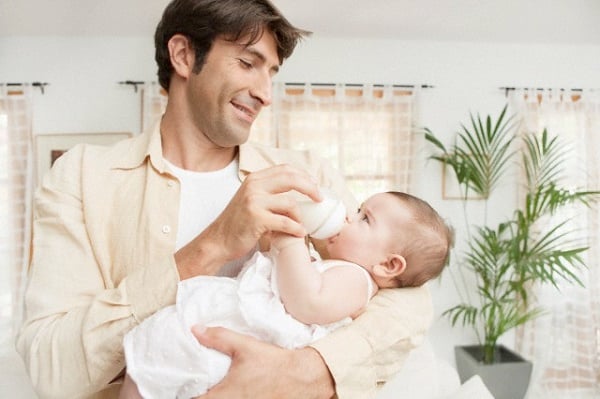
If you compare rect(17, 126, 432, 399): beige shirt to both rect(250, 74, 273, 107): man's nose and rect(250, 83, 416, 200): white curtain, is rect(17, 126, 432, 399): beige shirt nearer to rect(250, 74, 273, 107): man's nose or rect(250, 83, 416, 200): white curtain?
rect(250, 74, 273, 107): man's nose

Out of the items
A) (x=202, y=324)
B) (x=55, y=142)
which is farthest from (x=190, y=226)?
(x=55, y=142)

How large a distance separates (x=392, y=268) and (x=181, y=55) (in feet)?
2.79

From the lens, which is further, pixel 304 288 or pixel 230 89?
pixel 230 89

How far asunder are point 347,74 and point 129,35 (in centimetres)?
199

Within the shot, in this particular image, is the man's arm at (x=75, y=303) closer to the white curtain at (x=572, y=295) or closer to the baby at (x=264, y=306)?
the baby at (x=264, y=306)

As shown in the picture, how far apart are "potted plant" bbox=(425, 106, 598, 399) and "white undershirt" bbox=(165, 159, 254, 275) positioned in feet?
10.1

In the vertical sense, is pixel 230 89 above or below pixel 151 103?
below

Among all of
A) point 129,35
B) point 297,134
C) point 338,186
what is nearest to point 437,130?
point 297,134

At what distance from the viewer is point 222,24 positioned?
1.22m

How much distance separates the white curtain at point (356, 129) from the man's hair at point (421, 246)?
9.90 ft

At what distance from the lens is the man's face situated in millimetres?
1204

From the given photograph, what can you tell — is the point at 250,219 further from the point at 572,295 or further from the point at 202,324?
the point at 572,295

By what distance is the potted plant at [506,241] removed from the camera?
148 inches

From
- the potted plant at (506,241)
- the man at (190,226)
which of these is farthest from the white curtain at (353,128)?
the man at (190,226)
